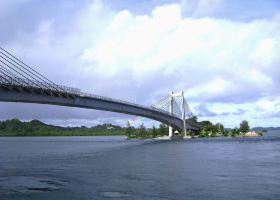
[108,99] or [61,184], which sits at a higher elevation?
[108,99]

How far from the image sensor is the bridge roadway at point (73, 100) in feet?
240

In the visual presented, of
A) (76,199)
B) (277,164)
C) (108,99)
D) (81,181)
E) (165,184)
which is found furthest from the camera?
(108,99)

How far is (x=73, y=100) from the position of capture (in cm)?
9669

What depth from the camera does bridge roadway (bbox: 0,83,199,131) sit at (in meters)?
73.2

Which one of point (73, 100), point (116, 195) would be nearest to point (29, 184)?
point (116, 195)

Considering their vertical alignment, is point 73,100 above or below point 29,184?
above

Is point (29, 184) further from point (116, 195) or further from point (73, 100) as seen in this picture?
point (73, 100)

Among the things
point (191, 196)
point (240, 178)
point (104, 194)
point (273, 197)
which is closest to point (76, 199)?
point (104, 194)

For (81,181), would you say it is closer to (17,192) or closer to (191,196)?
(17,192)

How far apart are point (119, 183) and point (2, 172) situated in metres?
15.5

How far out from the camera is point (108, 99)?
380 ft

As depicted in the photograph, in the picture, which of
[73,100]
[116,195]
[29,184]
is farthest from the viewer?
[73,100]

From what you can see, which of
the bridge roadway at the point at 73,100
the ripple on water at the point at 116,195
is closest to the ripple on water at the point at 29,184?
the ripple on water at the point at 116,195

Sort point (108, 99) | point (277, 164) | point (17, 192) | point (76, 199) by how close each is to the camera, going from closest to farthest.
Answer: point (76, 199) → point (17, 192) → point (277, 164) → point (108, 99)
